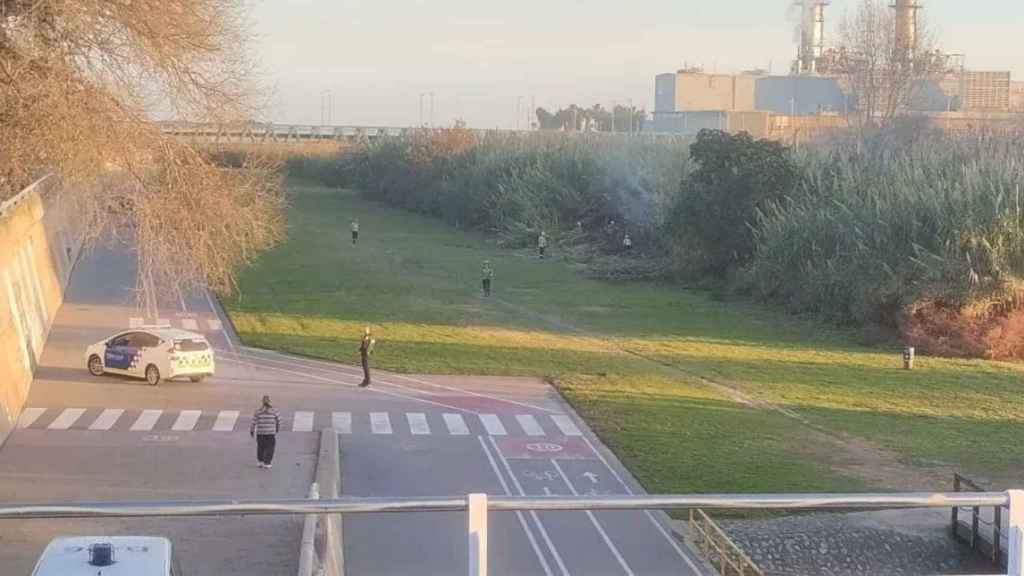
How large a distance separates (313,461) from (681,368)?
57.2 ft

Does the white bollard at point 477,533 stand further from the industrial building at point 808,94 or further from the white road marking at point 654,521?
the industrial building at point 808,94

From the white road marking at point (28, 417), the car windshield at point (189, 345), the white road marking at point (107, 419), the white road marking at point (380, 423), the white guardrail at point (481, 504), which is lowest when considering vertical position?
the white road marking at point (380, 423)

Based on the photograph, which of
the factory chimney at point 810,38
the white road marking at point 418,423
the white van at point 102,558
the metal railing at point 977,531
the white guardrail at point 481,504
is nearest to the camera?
the white guardrail at point 481,504

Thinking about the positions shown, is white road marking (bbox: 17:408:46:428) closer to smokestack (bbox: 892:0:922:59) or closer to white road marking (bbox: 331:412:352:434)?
white road marking (bbox: 331:412:352:434)

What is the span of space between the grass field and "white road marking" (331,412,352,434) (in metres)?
6.15

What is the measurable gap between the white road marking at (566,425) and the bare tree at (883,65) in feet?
206

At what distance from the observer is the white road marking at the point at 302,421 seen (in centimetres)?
3200

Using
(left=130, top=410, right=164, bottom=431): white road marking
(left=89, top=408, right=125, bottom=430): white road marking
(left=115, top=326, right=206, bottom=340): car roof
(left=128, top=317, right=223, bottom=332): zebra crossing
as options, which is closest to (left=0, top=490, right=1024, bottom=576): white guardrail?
(left=130, top=410, right=164, bottom=431): white road marking

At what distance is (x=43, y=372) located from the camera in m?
38.7

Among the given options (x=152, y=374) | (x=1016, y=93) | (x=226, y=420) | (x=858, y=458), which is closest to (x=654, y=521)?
(x=858, y=458)

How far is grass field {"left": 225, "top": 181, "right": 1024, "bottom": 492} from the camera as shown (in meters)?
29.4

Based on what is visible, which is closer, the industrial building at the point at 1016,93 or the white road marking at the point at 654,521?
the white road marking at the point at 654,521

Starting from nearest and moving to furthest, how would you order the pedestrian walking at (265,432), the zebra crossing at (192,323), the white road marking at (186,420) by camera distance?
the pedestrian walking at (265,432), the white road marking at (186,420), the zebra crossing at (192,323)

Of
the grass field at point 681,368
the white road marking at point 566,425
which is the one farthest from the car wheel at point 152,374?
the white road marking at point 566,425
